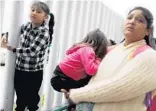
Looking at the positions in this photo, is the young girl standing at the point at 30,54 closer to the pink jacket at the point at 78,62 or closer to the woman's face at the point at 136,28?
the pink jacket at the point at 78,62

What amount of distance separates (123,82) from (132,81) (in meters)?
0.04

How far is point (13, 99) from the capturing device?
6.91ft

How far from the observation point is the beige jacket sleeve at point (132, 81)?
3.84 feet

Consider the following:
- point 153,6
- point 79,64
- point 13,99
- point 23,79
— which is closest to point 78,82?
point 79,64

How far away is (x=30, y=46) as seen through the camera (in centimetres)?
196

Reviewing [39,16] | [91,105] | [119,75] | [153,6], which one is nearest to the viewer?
[119,75]

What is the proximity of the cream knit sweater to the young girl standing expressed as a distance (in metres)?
0.75

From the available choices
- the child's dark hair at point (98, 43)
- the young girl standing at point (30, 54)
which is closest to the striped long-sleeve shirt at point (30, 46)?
the young girl standing at point (30, 54)

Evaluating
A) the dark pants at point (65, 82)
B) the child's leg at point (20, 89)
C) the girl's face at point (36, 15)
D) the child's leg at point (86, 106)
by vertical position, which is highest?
the girl's face at point (36, 15)

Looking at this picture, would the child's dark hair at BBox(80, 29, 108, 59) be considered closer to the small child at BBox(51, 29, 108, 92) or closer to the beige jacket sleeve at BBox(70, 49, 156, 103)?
the small child at BBox(51, 29, 108, 92)

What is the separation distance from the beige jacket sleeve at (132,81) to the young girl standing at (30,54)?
870 mm

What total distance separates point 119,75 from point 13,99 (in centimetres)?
115

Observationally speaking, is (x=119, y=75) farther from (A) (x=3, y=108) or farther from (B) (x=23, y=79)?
(A) (x=3, y=108)

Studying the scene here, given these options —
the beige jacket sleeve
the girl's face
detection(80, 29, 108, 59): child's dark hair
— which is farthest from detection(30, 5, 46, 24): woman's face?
the beige jacket sleeve
